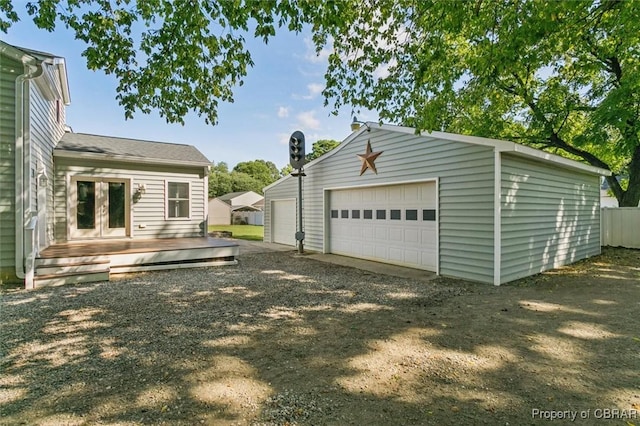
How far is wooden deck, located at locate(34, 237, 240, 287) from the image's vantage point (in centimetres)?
624

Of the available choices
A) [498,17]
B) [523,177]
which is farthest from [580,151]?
[498,17]

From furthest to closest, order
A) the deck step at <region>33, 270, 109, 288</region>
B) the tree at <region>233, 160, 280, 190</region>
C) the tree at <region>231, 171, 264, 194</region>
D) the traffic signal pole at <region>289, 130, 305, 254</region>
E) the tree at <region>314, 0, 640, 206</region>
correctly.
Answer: the tree at <region>233, 160, 280, 190</region> → the tree at <region>231, 171, 264, 194</region> → the traffic signal pole at <region>289, 130, 305, 254</region> → the deck step at <region>33, 270, 109, 288</region> → the tree at <region>314, 0, 640, 206</region>

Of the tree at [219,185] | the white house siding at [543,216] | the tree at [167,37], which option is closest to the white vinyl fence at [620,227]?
the white house siding at [543,216]

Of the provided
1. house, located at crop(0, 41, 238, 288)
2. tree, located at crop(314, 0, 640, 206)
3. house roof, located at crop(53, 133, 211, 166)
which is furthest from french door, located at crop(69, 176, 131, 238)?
tree, located at crop(314, 0, 640, 206)

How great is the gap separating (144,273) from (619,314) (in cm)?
868

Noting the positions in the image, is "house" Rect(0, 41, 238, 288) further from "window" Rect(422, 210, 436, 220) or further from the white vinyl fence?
the white vinyl fence

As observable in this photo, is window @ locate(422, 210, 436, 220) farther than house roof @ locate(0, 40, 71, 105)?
Yes

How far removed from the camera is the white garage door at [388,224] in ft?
25.4

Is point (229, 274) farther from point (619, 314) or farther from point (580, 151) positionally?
point (580, 151)

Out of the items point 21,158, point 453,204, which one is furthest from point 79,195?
point 453,204

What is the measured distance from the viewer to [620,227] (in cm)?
1095

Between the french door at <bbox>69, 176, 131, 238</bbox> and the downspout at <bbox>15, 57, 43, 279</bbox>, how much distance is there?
131 inches

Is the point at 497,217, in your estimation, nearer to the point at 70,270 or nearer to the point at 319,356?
the point at 319,356

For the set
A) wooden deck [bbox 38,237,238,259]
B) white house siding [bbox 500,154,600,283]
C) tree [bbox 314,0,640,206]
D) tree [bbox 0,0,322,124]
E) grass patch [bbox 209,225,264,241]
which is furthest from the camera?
grass patch [bbox 209,225,264,241]
